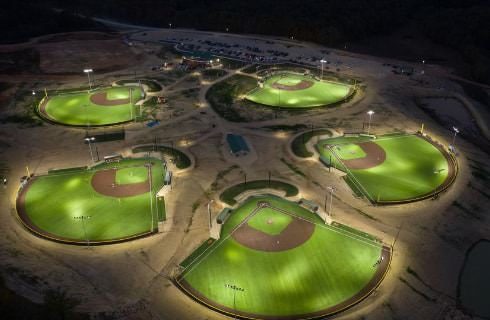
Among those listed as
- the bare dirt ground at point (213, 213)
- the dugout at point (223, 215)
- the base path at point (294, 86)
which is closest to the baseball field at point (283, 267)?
the dugout at point (223, 215)

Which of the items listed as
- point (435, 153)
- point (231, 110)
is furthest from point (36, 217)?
point (435, 153)

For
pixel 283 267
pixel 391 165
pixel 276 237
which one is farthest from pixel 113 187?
pixel 391 165

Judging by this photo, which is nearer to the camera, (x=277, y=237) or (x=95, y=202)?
(x=277, y=237)

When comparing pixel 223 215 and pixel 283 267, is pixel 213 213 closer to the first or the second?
pixel 223 215

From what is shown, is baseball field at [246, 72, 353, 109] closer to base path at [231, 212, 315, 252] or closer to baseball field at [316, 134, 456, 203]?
baseball field at [316, 134, 456, 203]

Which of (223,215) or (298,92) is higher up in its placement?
(298,92)

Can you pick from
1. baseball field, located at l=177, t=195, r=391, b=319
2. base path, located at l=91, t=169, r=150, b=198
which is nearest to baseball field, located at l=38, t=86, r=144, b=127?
base path, located at l=91, t=169, r=150, b=198
